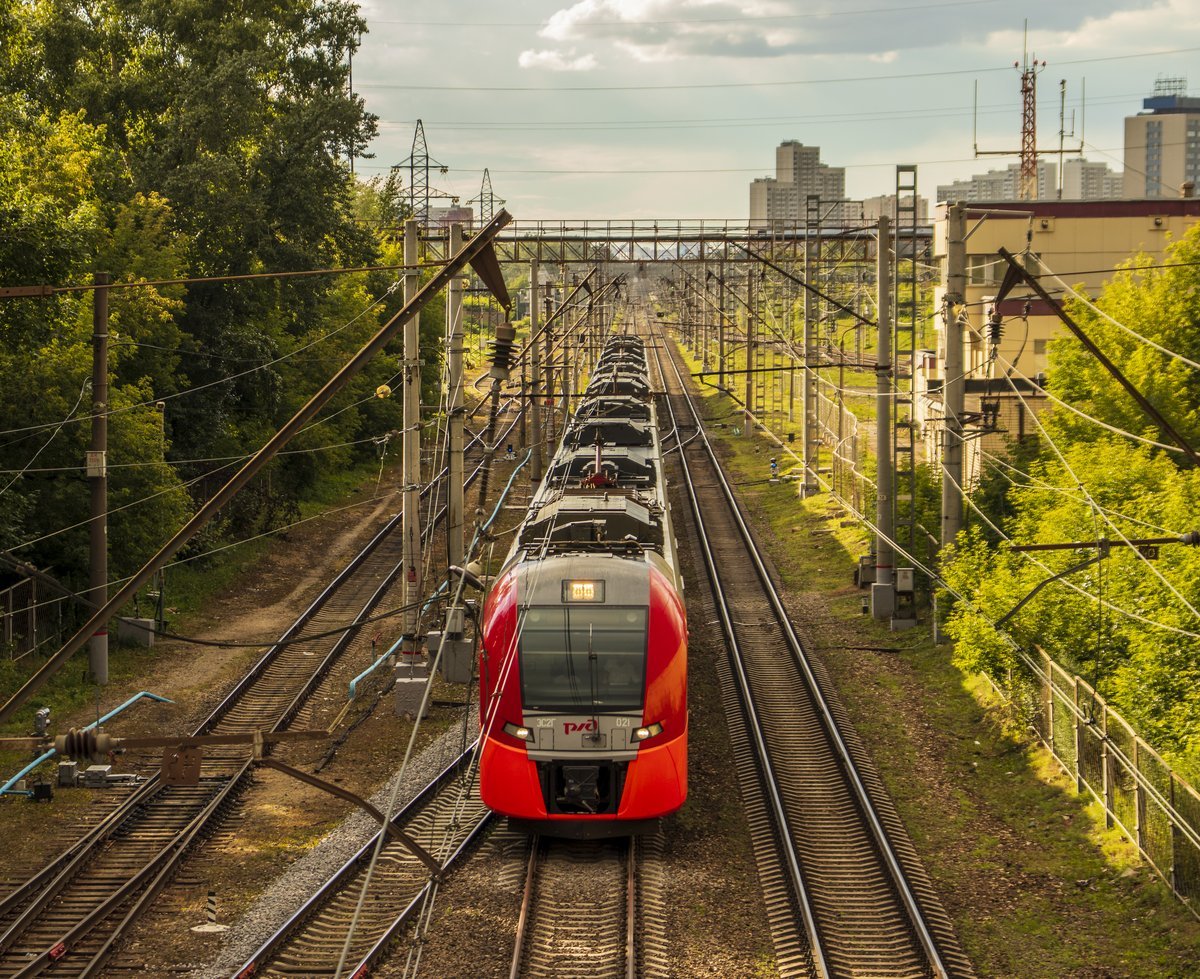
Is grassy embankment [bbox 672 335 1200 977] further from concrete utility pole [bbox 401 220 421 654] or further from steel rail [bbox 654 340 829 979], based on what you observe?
concrete utility pole [bbox 401 220 421 654]

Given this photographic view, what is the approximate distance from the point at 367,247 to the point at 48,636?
18.0 m

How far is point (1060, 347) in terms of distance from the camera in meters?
27.2

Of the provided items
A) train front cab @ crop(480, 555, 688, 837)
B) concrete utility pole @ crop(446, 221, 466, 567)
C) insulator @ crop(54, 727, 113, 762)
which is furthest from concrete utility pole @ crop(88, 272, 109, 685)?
insulator @ crop(54, 727, 113, 762)

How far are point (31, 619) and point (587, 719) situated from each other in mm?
12209

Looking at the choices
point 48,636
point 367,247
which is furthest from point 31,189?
point 367,247

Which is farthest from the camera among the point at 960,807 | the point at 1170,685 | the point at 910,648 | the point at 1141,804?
the point at 910,648

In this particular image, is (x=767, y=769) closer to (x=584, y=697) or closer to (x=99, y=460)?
(x=584, y=697)

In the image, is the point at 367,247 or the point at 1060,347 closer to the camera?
the point at 1060,347

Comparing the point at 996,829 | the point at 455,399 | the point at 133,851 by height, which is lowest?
the point at 133,851

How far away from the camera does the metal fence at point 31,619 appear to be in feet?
69.2

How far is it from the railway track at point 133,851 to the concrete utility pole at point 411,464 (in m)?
2.25

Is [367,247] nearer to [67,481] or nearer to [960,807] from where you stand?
[67,481]

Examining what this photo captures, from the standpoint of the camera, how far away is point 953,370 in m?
21.1

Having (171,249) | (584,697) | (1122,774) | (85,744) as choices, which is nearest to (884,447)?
(1122,774)
